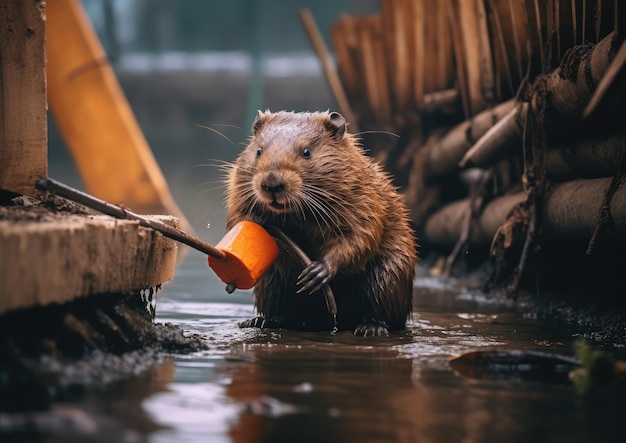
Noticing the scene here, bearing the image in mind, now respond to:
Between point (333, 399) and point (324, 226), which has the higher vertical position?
point (324, 226)

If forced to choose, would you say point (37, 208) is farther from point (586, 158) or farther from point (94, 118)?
point (94, 118)

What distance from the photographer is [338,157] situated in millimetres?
4875

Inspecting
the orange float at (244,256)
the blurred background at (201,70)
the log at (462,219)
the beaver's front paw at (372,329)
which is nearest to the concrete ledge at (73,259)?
the orange float at (244,256)

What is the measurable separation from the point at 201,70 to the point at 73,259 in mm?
13710

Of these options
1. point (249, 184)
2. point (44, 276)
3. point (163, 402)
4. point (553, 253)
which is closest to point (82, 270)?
point (44, 276)

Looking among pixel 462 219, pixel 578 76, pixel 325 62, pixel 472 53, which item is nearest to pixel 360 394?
pixel 578 76

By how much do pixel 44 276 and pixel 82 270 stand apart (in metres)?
0.29

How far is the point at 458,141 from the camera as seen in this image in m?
7.74

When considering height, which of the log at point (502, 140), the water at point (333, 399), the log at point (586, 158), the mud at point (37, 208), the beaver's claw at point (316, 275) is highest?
the log at point (502, 140)

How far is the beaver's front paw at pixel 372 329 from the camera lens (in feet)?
15.4

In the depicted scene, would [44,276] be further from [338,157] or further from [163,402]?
[338,157]

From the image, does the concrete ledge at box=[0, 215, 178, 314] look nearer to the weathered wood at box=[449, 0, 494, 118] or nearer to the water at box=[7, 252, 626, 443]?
the water at box=[7, 252, 626, 443]

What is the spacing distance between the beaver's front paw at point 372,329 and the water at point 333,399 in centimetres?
18

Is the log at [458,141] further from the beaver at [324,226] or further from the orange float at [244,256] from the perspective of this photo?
the orange float at [244,256]
